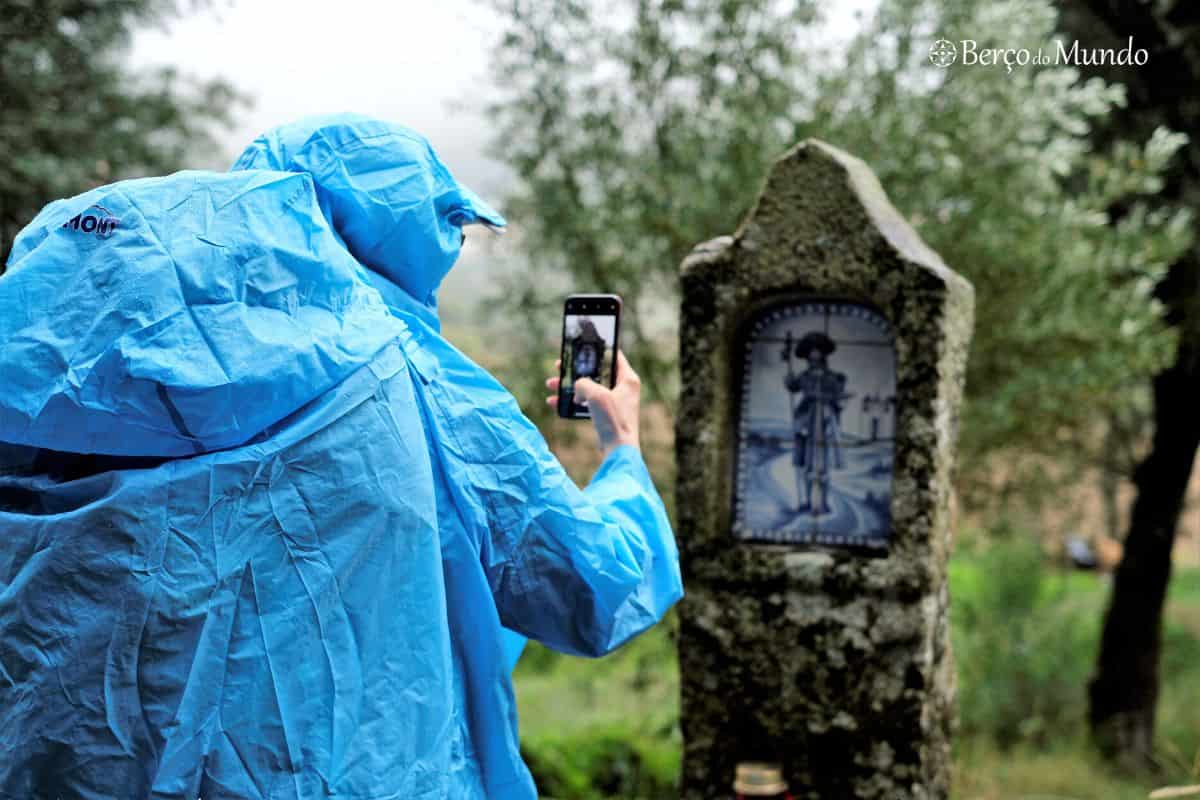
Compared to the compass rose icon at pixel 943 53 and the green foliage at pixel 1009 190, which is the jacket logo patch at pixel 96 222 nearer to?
the green foliage at pixel 1009 190

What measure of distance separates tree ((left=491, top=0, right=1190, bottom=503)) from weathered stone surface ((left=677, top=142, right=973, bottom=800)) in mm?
2048

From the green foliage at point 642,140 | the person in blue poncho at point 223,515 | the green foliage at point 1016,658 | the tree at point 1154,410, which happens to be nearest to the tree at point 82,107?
the green foliage at point 642,140

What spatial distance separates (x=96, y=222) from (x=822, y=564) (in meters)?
2.83

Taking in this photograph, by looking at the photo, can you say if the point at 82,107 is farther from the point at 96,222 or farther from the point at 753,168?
the point at 96,222

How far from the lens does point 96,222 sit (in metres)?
1.53

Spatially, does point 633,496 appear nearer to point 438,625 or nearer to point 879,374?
point 438,625

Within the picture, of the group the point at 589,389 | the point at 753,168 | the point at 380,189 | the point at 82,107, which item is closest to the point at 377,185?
the point at 380,189

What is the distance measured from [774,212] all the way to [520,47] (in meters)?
2.83

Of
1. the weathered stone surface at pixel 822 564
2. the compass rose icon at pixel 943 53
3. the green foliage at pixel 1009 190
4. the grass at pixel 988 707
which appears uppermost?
the compass rose icon at pixel 943 53

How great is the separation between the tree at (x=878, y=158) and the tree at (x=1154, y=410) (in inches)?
46.4

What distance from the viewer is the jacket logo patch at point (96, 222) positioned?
1513mm

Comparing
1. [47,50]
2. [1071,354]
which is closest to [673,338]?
[1071,354]

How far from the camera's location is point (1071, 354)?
6.48 meters

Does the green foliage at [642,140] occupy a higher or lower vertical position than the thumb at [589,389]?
higher
